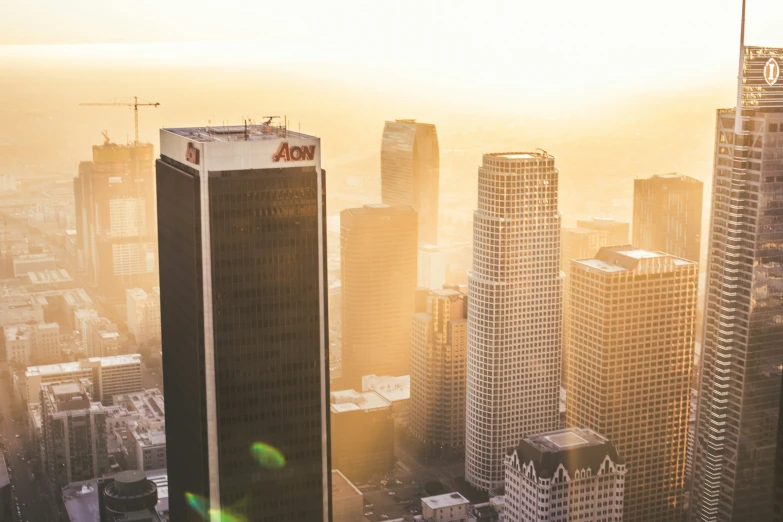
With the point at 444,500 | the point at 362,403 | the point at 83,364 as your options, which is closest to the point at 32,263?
the point at 83,364

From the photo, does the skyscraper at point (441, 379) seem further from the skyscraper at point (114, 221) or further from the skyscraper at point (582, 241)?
the skyscraper at point (114, 221)

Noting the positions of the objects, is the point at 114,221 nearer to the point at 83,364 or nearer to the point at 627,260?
the point at 83,364

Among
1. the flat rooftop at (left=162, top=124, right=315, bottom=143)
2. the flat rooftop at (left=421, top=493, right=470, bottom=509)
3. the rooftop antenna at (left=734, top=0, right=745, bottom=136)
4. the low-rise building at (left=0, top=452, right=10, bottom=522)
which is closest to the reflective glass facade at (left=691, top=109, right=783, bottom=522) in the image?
the rooftop antenna at (left=734, top=0, right=745, bottom=136)

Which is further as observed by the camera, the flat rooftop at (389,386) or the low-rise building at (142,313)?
the flat rooftop at (389,386)

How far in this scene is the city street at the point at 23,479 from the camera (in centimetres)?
2867

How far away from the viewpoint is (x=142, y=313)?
36531 mm

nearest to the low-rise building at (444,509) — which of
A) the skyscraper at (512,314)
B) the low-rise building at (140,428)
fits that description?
the skyscraper at (512,314)

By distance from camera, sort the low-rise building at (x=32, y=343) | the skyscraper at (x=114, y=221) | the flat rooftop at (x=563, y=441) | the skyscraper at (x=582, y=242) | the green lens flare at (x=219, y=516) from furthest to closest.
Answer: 1. the skyscraper at (x=114, y=221)
2. the low-rise building at (x=32, y=343)
3. the skyscraper at (x=582, y=242)
4. the flat rooftop at (x=563, y=441)
5. the green lens flare at (x=219, y=516)

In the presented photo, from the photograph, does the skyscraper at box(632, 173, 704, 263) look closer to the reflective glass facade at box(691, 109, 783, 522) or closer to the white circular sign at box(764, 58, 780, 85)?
the reflective glass facade at box(691, 109, 783, 522)

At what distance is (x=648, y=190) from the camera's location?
36156 mm

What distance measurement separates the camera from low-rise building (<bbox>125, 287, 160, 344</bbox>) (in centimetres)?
3478

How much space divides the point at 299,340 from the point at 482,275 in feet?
58.7

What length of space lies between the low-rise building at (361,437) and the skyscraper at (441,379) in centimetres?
183

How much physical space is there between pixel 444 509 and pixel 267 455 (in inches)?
583
